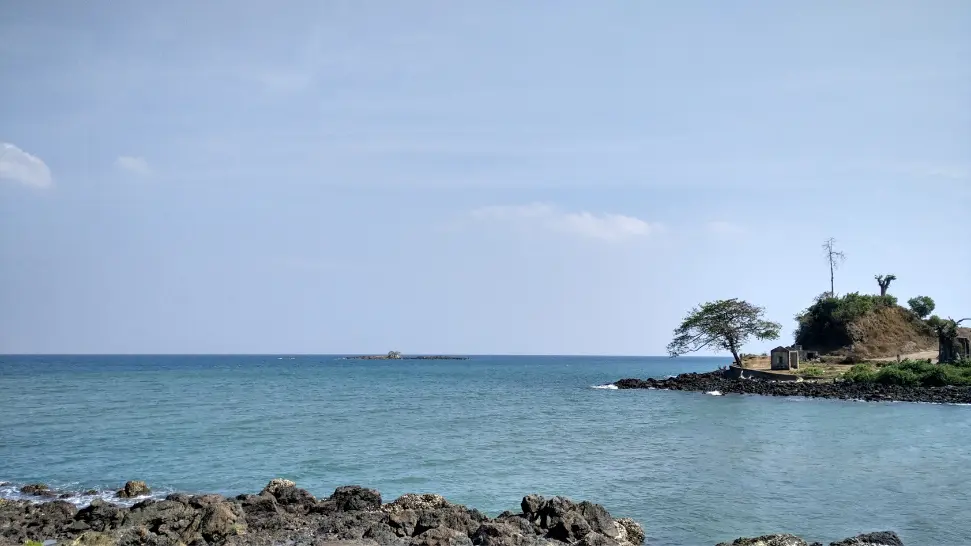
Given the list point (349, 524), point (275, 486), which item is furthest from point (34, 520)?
point (349, 524)

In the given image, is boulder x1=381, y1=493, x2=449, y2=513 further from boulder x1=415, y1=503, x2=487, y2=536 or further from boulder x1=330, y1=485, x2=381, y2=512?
boulder x1=415, y1=503, x2=487, y2=536

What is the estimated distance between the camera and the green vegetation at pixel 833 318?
280 ft

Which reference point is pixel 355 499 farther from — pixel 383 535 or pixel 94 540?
pixel 94 540

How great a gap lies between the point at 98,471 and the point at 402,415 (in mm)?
23241

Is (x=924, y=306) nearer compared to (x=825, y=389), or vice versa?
(x=825, y=389)

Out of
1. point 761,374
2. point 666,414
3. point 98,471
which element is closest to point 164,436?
point 98,471

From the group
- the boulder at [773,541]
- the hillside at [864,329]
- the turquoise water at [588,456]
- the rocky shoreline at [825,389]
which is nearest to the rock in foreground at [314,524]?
the boulder at [773,541]

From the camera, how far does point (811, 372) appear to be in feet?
237

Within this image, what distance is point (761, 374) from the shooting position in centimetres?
7631

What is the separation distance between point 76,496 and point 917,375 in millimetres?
64410

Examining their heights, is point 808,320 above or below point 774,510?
above

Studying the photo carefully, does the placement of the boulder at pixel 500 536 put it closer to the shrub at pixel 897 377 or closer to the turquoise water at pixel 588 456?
the turquoise water at pixel 588 456

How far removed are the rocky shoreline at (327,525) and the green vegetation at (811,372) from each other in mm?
60032

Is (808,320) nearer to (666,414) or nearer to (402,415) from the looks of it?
(666,414)
